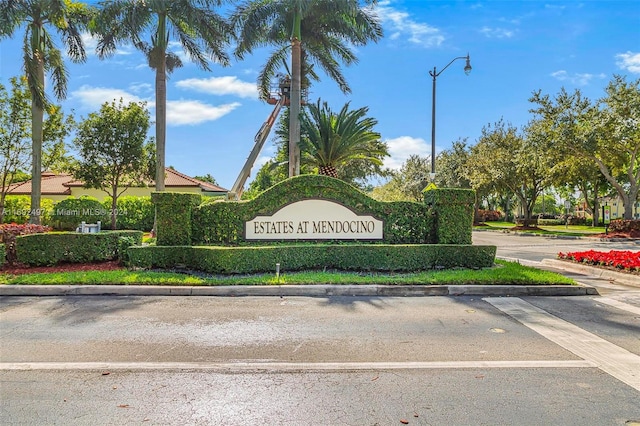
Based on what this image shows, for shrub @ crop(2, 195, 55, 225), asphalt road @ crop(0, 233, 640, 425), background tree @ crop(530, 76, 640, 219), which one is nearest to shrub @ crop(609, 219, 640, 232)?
background tree @ crop(530, 76, 640, 219)

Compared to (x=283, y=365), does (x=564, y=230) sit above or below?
above

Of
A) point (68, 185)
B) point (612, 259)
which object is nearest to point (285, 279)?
point (612, 259)

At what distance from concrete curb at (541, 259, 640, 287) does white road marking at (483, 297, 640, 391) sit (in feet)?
13.6

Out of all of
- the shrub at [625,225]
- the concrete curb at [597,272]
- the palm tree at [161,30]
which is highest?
the palm tree at [161,30]

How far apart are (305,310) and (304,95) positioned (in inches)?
783

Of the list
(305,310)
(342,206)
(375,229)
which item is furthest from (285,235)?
(305,310)

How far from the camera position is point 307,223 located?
416 inches

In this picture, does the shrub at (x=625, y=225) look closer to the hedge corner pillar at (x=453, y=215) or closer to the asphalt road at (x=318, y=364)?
the hedge corner pillar at (x=453, y=215)

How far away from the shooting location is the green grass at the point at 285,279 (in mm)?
8523

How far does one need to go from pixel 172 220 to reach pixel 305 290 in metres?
4.17

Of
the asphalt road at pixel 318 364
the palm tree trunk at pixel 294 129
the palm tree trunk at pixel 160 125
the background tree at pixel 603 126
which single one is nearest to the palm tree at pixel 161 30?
the palm tree trunk at pixel 160 125

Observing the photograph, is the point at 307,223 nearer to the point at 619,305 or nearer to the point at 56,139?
the point at 619,305

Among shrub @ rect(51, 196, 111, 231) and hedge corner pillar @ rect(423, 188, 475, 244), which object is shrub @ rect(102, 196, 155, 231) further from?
hedge corner pillar @ rect(423, 188, 475, 244)

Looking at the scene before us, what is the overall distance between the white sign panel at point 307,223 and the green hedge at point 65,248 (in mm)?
3697
